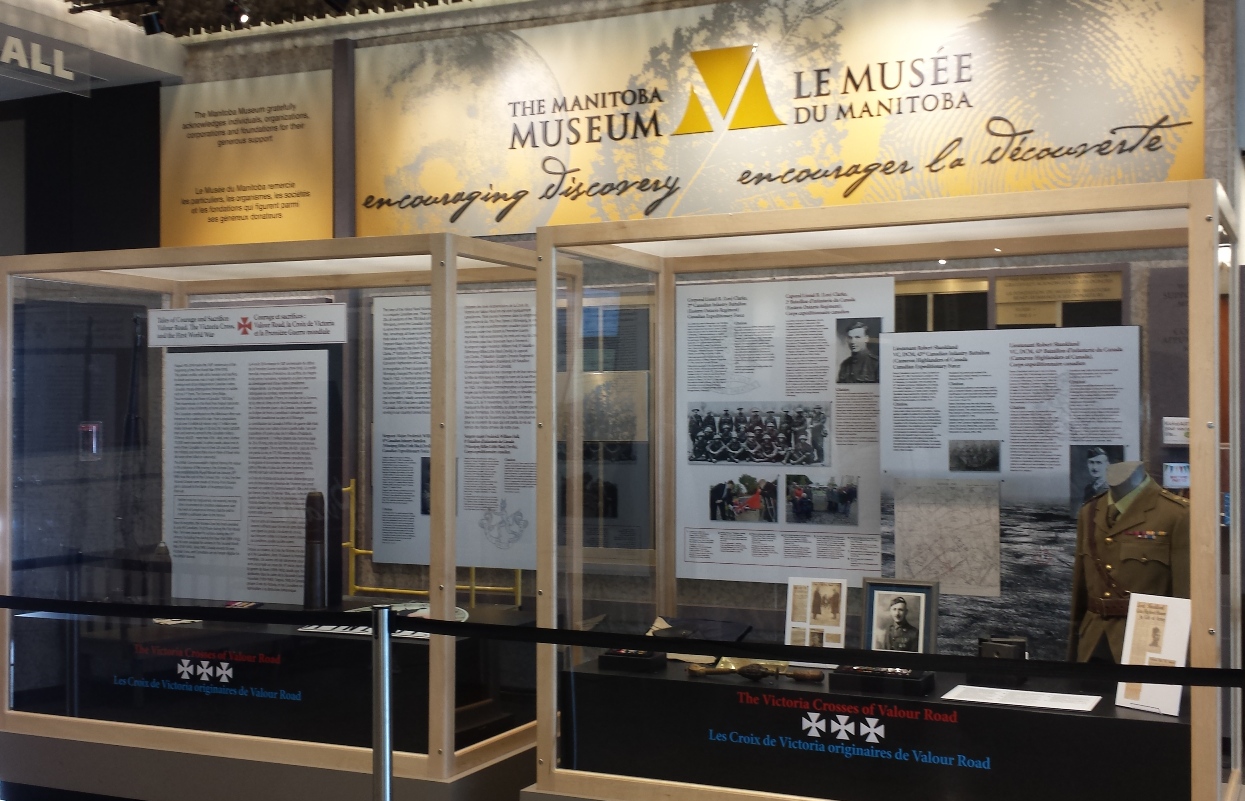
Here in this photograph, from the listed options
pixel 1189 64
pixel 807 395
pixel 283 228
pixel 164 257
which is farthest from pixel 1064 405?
pixel 283 228

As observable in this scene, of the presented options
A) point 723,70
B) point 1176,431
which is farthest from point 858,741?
point 723,70

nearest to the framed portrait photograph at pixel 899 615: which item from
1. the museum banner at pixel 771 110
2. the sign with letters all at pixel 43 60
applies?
the museum banner at pixel 771 110

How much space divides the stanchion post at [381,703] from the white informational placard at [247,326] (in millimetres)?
1248

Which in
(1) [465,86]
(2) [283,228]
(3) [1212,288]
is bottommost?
(3) [1212,288]

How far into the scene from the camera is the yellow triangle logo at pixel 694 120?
17.7ft

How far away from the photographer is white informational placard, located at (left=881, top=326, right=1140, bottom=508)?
3143mm

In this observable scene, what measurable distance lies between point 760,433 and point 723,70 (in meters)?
2.35

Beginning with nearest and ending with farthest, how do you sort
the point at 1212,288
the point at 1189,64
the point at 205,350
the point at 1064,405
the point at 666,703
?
the point at 1212,288
the point at 1064,405
the point at 666,703
the point at 205,350
the point at 1189,64

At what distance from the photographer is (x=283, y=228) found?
6301mm

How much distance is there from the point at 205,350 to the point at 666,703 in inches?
78.9

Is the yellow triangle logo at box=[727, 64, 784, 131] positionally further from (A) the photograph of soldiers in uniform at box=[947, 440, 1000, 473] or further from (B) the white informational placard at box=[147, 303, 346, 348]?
(A) the photograph of soldiers in uniform at box=[947, 440, 1000, 473]

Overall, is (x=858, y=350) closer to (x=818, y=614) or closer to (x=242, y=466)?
(x=818, y=614)

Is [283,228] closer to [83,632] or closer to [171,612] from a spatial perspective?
[83,632]

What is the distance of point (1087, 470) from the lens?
10.4 ft
